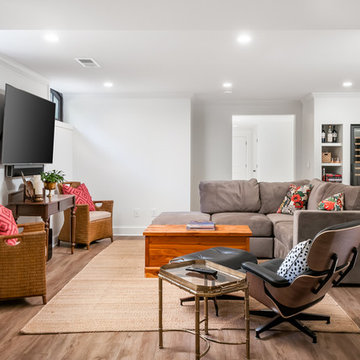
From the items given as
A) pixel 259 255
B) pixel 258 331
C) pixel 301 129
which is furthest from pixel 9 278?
pixel 301 129

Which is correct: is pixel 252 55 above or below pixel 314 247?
above

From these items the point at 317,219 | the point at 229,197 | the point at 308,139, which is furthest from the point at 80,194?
the point at 308,139

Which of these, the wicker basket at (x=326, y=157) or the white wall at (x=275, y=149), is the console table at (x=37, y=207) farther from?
the white wall at (x=275, y=149)

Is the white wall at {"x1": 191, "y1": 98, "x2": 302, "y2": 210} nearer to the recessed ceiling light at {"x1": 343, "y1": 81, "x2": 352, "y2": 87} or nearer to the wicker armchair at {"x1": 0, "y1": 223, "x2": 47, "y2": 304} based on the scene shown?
the recessed ceiling light at {"x1": 343, "y1": 81, "x2": 352, "y2": 87}

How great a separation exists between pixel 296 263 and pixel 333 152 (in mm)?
4934

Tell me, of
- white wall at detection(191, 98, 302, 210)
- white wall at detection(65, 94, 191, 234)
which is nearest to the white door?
white wall at detection(191, 98, 302, 210)

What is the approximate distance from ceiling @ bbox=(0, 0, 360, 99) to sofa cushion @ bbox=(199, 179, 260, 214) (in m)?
1.47

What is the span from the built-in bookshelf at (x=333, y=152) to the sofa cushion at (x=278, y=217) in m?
2.00

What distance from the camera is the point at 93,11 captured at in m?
2.62

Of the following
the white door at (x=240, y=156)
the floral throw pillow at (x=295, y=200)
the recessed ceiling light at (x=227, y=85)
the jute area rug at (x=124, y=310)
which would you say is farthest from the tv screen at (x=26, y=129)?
the white door at (x=240, y=156)

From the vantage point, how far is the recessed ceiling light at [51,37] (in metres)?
3.59

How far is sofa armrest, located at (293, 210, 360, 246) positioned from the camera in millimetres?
3592

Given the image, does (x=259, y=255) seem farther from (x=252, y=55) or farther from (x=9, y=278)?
(x=9, y=278)

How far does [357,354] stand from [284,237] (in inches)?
71.4
